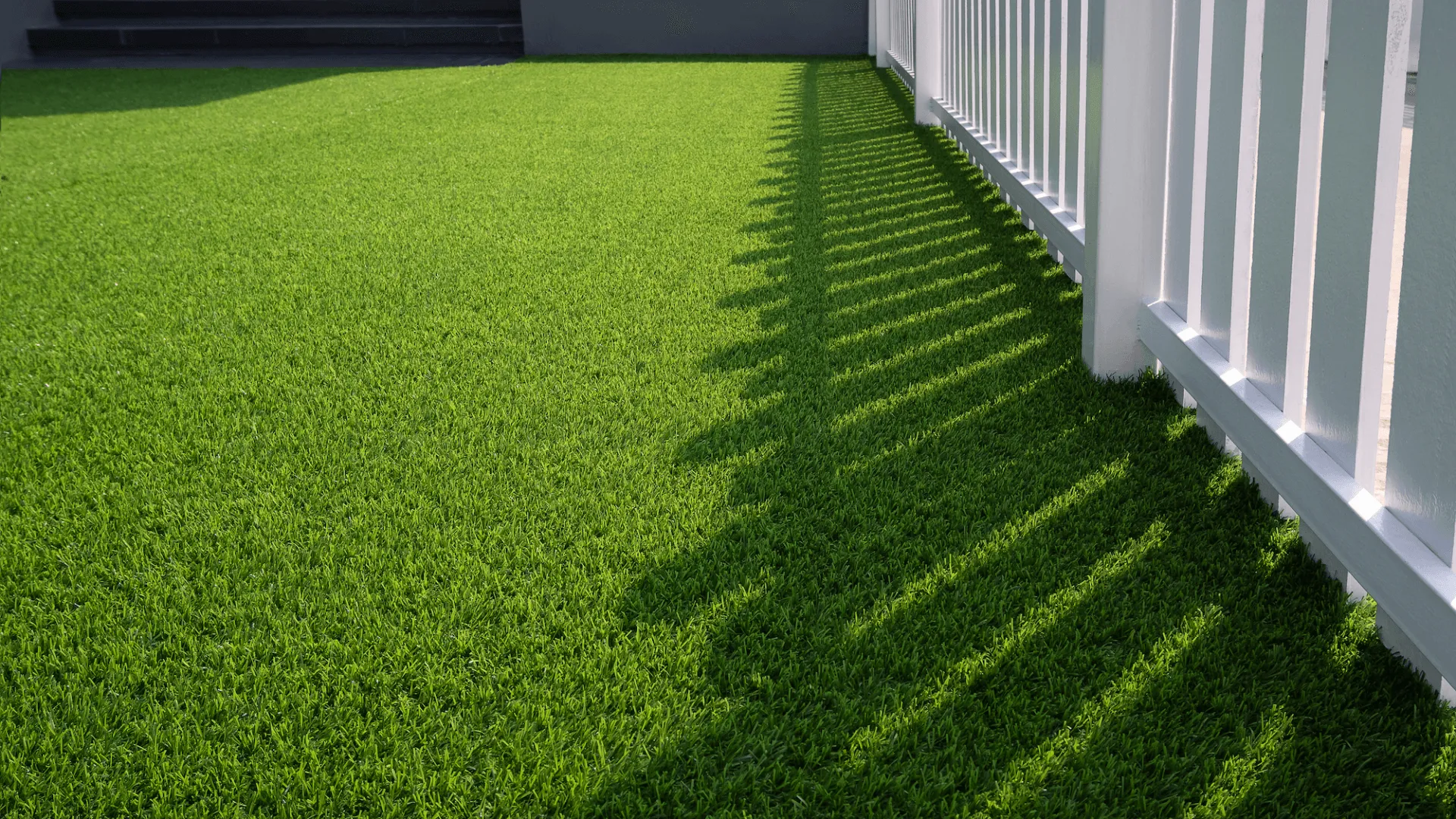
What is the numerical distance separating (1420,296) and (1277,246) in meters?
0.46

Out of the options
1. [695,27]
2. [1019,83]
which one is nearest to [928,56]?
[1019,83]

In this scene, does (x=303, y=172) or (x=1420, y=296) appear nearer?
(x=1420, y=296)

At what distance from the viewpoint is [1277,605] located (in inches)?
69.2

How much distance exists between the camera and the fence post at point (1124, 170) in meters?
2.44

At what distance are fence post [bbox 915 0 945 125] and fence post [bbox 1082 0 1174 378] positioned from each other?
406 cm

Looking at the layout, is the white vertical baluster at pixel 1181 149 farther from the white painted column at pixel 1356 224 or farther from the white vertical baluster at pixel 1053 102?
the white vertical baluster at pixel 1053 102

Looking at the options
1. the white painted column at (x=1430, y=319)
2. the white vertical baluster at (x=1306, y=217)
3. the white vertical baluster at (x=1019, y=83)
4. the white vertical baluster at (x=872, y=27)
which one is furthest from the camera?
the white vertical baluster at (x=872, y=27)

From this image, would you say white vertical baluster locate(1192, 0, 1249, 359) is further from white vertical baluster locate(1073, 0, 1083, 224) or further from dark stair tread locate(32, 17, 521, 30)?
dark stair tread locate(32, 17, 521, 30)

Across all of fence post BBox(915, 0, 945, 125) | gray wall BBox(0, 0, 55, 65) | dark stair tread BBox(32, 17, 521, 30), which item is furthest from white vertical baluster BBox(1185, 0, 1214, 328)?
gray wall BBox(0, 0, 55, 65)

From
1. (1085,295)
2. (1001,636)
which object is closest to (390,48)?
(1085,295)

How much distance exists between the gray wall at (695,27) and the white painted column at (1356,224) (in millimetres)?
14518

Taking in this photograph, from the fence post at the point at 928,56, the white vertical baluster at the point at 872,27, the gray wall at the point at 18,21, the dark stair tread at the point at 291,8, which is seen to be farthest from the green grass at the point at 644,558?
the gray wall at the point at 18,21

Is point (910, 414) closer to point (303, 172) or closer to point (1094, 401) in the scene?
point (1094, 401)

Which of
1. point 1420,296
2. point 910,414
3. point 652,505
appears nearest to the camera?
point 1420,296
